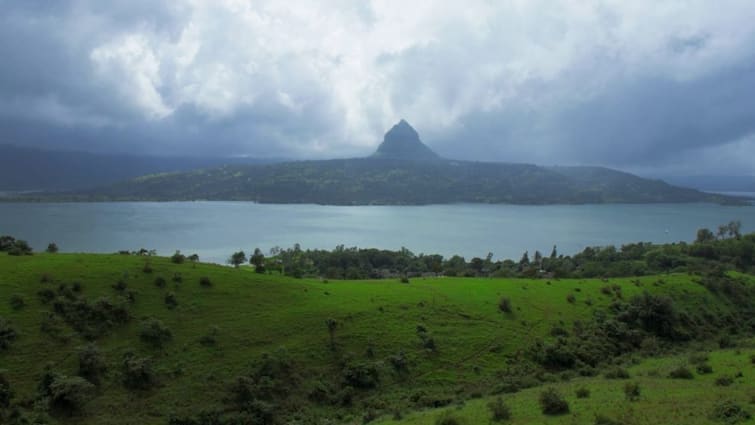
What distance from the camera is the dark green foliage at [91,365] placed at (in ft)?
118

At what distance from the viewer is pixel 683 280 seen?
73.5m

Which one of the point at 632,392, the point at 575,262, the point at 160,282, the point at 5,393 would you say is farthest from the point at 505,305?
the point at 575,262

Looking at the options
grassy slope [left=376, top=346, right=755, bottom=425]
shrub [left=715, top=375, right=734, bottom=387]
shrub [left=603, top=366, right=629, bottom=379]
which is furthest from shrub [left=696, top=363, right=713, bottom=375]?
shrub [left=603, top=366, right=629, bottom=379]

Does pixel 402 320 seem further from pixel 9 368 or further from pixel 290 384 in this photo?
pixel 9 368

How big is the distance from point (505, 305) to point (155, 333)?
37.1 m

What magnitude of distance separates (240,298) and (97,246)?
463ft

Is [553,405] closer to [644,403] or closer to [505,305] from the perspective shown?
[644,403]

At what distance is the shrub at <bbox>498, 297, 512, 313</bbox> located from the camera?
5650cm

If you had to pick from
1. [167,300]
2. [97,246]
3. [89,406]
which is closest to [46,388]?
[89,406]

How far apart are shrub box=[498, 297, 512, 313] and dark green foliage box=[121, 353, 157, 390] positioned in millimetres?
36998

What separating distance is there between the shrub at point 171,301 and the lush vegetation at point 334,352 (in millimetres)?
175

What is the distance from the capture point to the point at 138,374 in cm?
3672

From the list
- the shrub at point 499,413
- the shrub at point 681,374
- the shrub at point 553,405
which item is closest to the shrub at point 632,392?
the shrub at point 553,405

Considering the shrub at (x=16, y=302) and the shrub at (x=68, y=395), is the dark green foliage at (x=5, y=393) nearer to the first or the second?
the shrub at (x=68, y=395)
